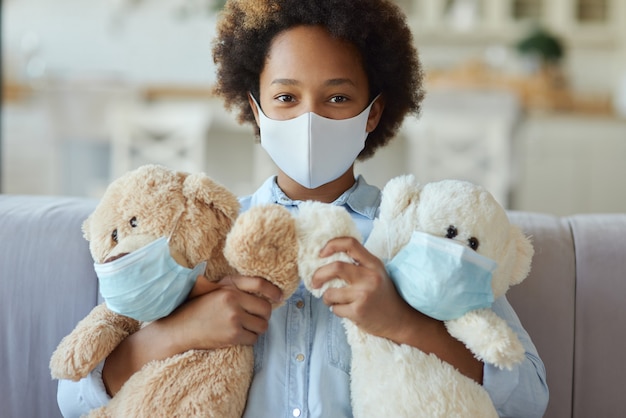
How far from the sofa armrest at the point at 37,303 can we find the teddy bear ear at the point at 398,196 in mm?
489

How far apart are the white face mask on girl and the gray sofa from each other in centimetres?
30

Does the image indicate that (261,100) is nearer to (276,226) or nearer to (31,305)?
(276,226)

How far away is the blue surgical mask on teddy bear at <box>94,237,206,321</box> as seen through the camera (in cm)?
80

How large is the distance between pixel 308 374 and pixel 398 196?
0.23 metres

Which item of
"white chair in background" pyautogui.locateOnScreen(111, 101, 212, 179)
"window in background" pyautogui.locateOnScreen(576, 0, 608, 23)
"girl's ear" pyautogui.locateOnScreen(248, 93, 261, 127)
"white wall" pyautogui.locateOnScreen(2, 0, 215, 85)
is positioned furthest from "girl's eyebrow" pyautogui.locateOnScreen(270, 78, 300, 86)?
"window in background" pyautogui.locateOnScreen(576, 0, 608, 23)

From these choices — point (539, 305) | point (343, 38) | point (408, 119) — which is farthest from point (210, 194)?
point (408, 119)

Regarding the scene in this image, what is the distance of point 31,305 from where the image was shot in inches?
44.8

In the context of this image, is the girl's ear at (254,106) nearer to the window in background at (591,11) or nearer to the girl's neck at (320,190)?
the girl's neck at (320,190)

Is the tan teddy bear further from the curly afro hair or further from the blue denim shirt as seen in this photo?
the curly afro hair

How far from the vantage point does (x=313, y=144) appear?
1.02 meters

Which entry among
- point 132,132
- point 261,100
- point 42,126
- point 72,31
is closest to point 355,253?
point 261,100

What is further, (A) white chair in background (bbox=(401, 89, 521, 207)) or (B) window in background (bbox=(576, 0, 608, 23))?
(B) window in background (bbox=(576, 0, 608, 23))

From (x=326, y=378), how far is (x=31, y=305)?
488mm

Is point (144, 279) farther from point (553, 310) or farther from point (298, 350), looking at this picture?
point (553, 310)
